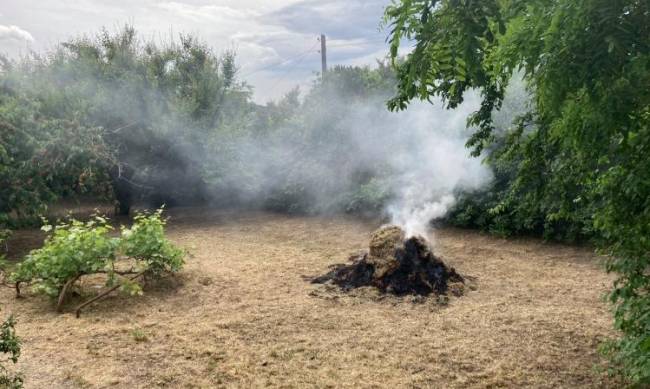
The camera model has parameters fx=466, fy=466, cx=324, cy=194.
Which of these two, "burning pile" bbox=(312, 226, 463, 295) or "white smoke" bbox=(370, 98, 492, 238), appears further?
"white smoke" bbox=(370, 98, 492, 238)

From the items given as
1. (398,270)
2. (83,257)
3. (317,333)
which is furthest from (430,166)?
(83,257)

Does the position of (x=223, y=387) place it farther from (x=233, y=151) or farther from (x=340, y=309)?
(x=233, y=151)

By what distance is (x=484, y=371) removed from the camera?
11.8ft

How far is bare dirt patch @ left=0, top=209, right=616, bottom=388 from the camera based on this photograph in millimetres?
3598

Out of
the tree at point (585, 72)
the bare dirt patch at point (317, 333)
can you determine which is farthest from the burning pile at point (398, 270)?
the tree at point (585, 72)

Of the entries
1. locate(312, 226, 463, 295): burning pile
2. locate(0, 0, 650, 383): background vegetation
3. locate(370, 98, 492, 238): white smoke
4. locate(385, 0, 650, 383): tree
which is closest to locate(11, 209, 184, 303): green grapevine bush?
locate(312, 226, 463, 295): burning pile

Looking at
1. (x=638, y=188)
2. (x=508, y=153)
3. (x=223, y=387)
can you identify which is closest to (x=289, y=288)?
(x=223, y=387)

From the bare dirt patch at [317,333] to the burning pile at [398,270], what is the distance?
32 centimetres

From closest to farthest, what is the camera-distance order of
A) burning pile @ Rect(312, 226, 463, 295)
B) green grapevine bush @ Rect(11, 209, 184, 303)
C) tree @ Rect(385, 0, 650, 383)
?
tree @ Rect(385, 0, 650, 383) → green grapevine bush @ Rect(11, 209, 184, 303) → burning pile @ Rect(312, 226, 463, 295)

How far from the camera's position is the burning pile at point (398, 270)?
5617mm

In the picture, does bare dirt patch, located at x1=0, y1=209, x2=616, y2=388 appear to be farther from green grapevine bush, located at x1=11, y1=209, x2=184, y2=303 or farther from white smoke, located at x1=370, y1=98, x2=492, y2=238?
white smoke, located at x1=370, y1=98, x2=492, y2=238

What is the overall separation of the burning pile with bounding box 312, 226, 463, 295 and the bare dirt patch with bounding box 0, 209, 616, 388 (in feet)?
1.06

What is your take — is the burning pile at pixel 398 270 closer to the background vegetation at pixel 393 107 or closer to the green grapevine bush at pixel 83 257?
the background vegetation at pixel 393 107

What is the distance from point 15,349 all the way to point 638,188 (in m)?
3.34
